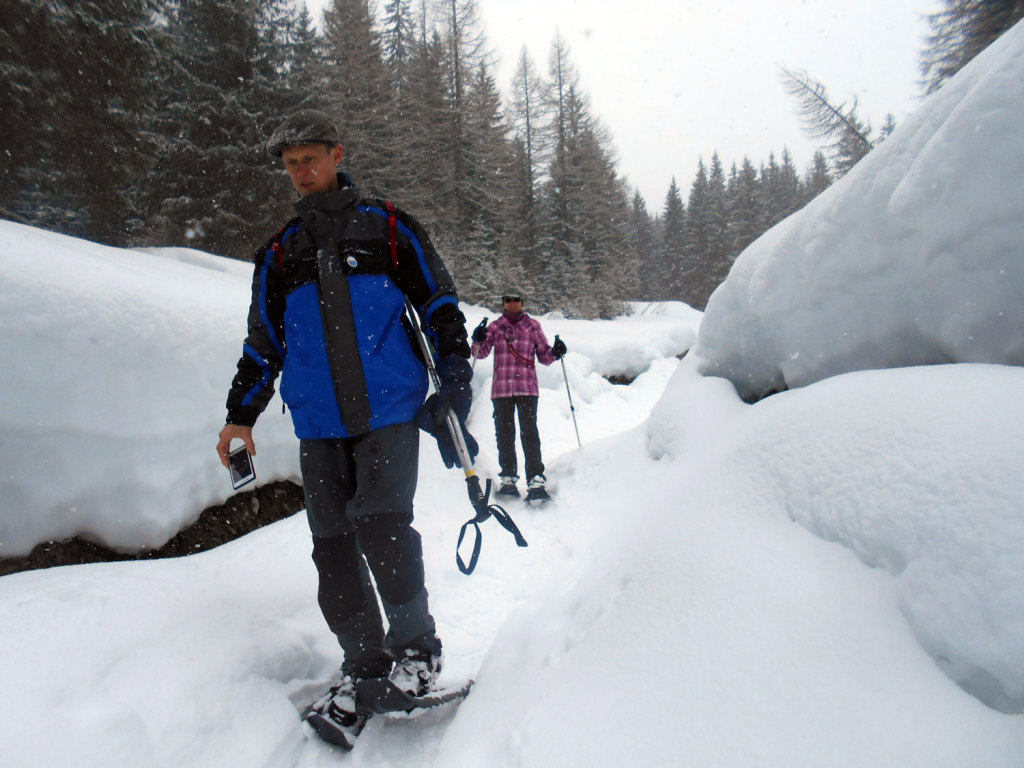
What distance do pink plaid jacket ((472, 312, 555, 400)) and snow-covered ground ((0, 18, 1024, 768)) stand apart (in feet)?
6.54

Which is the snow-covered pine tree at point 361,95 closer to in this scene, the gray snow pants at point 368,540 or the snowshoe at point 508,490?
the snowshoe at point 508,490

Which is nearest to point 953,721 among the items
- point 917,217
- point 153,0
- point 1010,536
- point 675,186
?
point 1010,536

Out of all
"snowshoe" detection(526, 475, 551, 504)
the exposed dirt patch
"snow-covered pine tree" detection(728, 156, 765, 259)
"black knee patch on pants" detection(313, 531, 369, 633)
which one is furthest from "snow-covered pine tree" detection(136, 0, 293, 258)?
"snow-covered pine tree" detection(728, 156, 765, 259)

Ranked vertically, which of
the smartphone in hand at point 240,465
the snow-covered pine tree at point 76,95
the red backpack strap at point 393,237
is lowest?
the smartphone in hand at point 240,465

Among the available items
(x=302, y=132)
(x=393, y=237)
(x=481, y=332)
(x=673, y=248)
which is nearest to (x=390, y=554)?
(x=393, y=237)

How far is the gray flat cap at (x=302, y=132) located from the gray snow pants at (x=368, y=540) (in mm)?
1191

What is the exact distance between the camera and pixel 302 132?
75.1 inches

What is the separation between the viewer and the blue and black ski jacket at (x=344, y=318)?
1.87 metres

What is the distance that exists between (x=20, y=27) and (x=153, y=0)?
2.81 m

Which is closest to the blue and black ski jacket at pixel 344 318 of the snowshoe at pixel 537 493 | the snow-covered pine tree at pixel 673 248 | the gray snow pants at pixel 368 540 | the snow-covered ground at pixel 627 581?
the gray snow pants at pixel 368 540

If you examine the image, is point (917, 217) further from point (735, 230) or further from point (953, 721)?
point (735, 230)

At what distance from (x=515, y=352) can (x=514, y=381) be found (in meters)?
0.31

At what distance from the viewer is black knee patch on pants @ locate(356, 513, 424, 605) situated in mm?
1871

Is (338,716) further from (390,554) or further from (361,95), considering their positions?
(361,95)
